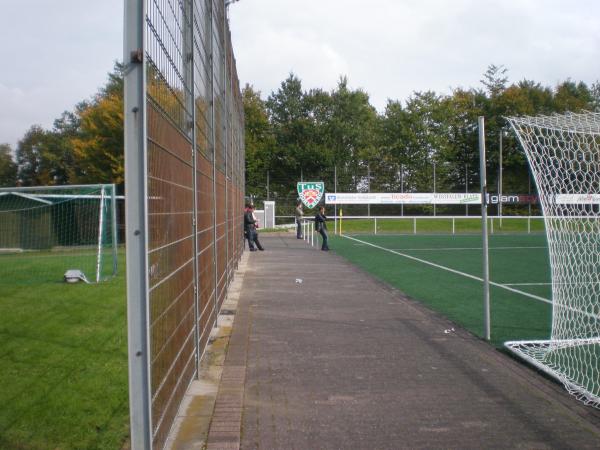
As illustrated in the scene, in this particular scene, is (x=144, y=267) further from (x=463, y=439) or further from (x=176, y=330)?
(x=463, y=439)

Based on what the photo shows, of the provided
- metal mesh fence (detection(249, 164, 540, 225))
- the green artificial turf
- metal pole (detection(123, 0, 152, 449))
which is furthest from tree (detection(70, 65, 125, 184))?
metal pole (detection(123, 0, 152, 449))

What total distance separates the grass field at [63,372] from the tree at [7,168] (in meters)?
59.9

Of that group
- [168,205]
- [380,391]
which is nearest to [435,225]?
[380,391]

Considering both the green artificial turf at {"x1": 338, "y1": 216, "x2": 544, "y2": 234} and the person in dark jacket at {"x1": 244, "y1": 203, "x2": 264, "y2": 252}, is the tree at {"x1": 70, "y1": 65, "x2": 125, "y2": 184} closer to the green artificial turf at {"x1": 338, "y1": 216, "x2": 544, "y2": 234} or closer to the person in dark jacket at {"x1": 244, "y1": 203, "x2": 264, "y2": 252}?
the green artificial turf at {"x1": 338, "y1": 216, "x2": 544, "y2": 234}

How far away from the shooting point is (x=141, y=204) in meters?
3.09

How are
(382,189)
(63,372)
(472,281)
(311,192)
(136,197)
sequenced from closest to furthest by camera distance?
1. (136,197)
2. (63,372)
3. (472,281)
4. (311,192)
5. (382,189)

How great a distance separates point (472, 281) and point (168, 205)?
10.2 meters

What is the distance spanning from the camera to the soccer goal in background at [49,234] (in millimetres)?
17688

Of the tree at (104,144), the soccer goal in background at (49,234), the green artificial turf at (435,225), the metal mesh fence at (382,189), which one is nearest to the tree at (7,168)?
the tree at (104,144)

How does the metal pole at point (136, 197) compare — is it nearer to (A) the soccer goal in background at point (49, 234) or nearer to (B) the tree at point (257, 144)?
(A) the soccer goal in background at point (49, 234)

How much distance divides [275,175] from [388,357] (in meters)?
47.5

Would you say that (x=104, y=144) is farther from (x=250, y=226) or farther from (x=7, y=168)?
A: (x=250, y=226)

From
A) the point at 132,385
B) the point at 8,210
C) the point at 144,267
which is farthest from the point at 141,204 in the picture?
the point at 8,210

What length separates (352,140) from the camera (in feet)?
191
